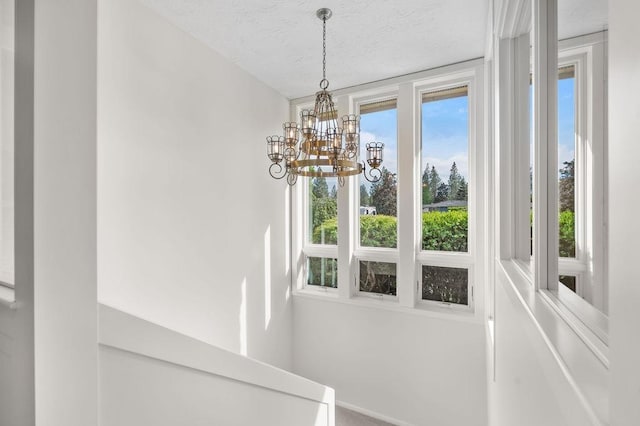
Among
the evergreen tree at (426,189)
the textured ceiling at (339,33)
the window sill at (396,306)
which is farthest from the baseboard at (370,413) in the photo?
the textured ceiling at (339,33)

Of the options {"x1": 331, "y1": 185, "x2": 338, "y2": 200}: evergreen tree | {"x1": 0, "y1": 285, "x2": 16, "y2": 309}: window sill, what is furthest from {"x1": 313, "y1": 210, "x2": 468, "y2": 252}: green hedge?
{"x1": 0, "y1": 285, "x2": 16, "y2": 309}: window sill

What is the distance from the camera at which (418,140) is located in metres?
3.00

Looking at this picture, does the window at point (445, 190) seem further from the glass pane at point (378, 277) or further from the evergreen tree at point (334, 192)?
the evergreen tree at point (334, 192)

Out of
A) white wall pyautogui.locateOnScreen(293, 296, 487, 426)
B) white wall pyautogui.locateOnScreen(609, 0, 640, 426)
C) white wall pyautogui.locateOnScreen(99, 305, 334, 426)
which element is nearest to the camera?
white wall pyautogui.locateOnScreen(609, 0, 640, 426)

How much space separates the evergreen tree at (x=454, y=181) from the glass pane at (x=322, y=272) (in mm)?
1333

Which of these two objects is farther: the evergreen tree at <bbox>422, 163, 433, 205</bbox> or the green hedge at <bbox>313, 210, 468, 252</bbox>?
the evergreen tree at <bbox>422, 163, 433, 205</bbox>

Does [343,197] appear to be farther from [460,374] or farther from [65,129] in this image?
[65,129]

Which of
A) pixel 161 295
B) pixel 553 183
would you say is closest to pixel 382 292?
pixel 161 295

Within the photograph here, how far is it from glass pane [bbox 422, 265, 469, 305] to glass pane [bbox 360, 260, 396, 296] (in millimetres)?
296

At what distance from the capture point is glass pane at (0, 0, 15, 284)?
3.40 ft

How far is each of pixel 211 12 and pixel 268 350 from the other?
285cm

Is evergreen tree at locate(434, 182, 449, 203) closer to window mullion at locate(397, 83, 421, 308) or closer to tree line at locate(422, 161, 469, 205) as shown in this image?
tree line at locate(422, 161, 469, 205)

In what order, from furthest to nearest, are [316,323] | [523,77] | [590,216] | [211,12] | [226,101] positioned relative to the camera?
1. [316,323]
2. [226,101]
3. [211,12]
4. [523,77]
5. [590,216]

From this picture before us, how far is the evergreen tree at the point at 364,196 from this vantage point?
328 centimetres
